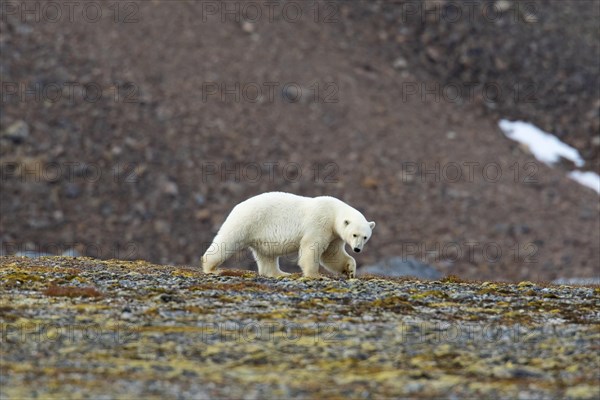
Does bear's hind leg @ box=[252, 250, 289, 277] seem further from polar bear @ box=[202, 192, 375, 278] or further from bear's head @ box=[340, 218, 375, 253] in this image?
bear's head @ box=[340, 218, 375, 253]

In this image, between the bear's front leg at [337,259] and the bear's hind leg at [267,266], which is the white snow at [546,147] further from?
the bear's hind leg at [267,266]

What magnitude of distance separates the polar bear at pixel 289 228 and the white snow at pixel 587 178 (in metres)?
38.3

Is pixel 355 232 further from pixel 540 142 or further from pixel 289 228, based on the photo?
pixel 540 142

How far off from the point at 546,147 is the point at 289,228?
136ft

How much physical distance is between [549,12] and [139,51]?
2493cm

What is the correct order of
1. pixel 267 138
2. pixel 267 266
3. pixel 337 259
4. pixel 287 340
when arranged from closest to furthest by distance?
1. pixel 287 340
2. pixel 337 259
3. pixel 267 266
4. pixel 267 138

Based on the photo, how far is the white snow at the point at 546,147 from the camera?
55.7 metres

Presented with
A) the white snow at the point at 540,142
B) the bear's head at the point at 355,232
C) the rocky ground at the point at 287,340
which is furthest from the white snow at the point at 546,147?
the rocky ground at the point at 287,340

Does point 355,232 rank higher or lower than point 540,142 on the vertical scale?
lower

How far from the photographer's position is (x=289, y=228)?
62.3 feet

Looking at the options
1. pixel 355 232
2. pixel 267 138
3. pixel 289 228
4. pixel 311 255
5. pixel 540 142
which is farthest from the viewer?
pixel 540 142

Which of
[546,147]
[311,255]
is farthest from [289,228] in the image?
[546,147]

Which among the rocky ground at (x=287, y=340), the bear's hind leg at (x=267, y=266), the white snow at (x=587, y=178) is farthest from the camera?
the white snow at (x=587, y=178)

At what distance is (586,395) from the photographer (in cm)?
1018
